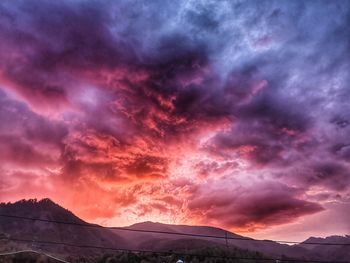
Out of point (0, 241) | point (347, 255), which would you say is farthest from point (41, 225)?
point (347, 255)

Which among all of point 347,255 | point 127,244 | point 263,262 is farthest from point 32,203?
point 347,255

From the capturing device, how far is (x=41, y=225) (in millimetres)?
120500

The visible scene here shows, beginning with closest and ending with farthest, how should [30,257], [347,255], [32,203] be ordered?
1. [30,257]
2. [32,203]
3. [347,255]

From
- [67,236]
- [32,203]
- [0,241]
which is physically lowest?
[0,241]

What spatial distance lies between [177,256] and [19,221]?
6513cm

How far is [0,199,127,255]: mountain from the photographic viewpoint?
10990cm

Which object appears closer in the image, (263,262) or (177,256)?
(177,256)

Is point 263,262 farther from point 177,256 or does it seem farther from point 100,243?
point 100,243

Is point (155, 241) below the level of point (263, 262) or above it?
above

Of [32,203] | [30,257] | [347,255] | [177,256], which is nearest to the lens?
[30,257]

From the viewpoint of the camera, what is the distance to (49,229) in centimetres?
11962

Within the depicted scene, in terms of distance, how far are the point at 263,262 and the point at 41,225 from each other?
73.2m

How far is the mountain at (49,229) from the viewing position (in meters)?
110

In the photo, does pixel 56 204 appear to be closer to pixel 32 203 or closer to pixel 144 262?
pixel 32 203
